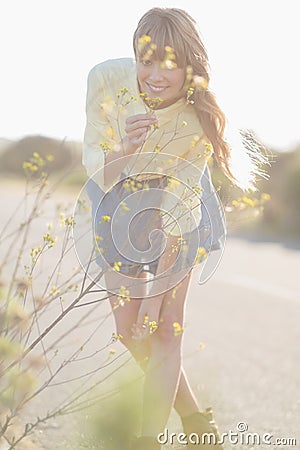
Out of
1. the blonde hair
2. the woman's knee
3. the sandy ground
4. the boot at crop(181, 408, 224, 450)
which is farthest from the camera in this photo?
the sandy ground

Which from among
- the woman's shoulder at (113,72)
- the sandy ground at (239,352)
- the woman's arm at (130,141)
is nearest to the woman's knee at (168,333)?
the sandy ground at (239,352)

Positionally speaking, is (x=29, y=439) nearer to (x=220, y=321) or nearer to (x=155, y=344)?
(x=155, y=344)

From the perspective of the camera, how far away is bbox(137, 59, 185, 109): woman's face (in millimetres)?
3494

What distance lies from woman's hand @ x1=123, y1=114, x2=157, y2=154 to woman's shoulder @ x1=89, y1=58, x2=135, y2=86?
410 millimetres

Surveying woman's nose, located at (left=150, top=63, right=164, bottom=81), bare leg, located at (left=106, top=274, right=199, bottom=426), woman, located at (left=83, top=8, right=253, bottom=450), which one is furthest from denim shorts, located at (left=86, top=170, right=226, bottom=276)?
woman's nose, located at (left=150, top=63, right=164, bottom=81)

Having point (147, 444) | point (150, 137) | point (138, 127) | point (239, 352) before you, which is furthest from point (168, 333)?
point (239, 352)

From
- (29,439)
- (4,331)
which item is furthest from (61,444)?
(4,331)

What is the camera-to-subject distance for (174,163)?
353cm

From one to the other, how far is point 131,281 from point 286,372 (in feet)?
9.09

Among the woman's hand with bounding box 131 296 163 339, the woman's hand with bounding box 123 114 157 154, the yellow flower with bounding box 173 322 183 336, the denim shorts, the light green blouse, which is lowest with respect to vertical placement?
the woman's hand with bounding box 131 296 163 339

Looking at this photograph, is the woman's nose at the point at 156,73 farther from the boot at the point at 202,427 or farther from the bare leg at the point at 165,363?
the boot at the point at 202,427

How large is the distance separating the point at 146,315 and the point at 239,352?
3.24 meters

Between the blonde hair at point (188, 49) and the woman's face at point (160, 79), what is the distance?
3cm

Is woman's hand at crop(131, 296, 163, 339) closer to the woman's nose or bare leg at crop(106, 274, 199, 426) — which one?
bare leg at crop(106, 274, 199, 426)
